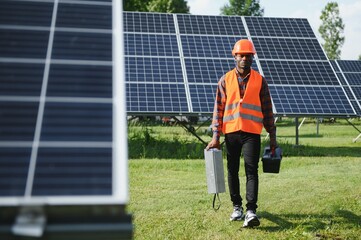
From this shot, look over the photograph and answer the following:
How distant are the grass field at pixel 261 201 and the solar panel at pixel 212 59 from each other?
1.23 meters

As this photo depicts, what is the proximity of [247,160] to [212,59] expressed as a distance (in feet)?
24.8

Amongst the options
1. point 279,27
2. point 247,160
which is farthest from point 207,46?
point 247,160

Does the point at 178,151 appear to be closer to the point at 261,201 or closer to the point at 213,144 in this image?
the point at 261,201

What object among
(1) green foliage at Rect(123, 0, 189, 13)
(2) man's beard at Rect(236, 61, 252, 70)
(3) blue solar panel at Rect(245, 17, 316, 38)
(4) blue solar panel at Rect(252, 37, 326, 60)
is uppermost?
(1) green foliage at Rect(123, 0, 189, 13)

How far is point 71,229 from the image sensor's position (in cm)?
202

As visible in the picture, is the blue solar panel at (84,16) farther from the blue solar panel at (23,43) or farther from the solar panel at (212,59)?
the solar panel at (212,59)

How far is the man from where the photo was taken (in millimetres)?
5820

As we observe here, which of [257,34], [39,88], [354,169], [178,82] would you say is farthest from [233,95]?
[257,34]

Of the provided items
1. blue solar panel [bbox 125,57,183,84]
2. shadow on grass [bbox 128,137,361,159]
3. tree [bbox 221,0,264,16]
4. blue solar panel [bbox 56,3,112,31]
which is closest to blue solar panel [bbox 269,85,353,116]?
shadow on grass [bbox 128,137,361,159]

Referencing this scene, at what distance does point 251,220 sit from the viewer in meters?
5.70

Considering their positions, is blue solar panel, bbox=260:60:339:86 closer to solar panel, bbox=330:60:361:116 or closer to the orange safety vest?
solar panel, bbox=330:60:361:116

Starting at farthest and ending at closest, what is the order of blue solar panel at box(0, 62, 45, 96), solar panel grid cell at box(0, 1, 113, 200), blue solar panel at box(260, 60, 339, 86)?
blue solar panel at box(260, 60, 339, 86), blue solar panel at box(0, 62, 45, 96), solar panel grid cell at box(0, 1, 113, 200)

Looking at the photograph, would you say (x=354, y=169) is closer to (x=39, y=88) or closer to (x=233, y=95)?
(x=233, y=95)

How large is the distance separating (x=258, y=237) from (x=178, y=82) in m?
7.11
